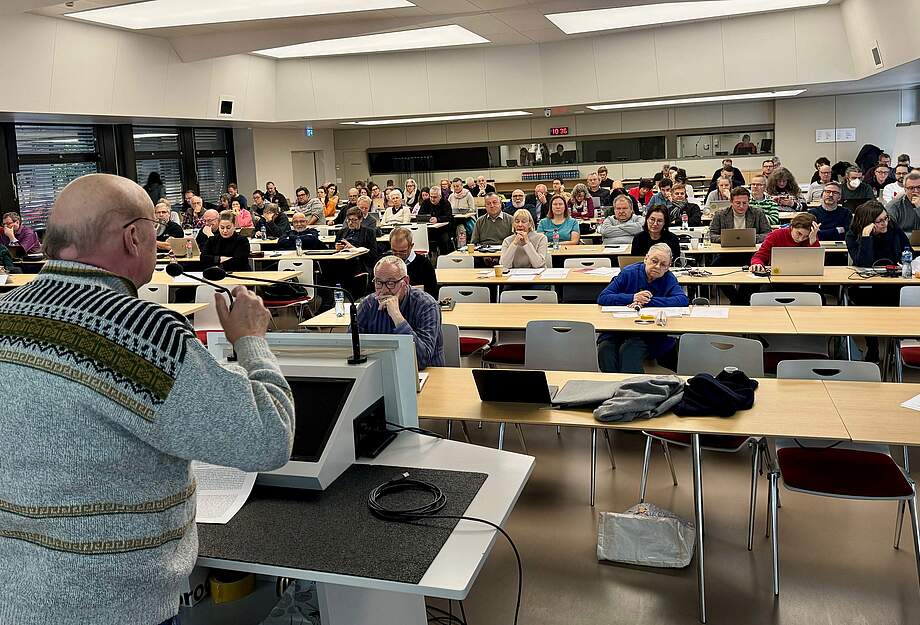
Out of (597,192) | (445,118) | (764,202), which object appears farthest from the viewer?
(445,118)

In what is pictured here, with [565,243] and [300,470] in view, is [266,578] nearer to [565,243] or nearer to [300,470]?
[300,470]

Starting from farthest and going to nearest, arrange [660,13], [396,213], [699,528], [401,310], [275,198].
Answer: [275,198] → [396,213] → [660,13] → [401,310] → [699,528]

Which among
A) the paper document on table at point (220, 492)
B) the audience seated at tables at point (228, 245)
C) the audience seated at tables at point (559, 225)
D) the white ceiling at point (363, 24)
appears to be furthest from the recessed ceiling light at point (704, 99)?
the paper document on table at point (220, 492)

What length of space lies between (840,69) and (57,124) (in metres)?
12.3

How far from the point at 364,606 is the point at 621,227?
709cm

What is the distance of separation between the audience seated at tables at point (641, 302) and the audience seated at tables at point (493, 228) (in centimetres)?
412

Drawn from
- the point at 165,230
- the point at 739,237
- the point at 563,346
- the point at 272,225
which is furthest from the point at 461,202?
the point at 563,346

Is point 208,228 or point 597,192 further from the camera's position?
point 597,192

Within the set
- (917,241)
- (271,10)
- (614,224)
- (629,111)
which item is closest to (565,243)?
(614,224)

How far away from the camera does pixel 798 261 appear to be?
641 centimetres

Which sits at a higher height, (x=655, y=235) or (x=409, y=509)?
(x=655, y=235)

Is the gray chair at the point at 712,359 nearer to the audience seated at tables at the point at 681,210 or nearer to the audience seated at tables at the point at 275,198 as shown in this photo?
the audience seated at tables at the point at 681,210

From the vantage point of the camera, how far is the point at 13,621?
165cm

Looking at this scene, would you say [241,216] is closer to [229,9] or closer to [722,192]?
[229,9]
